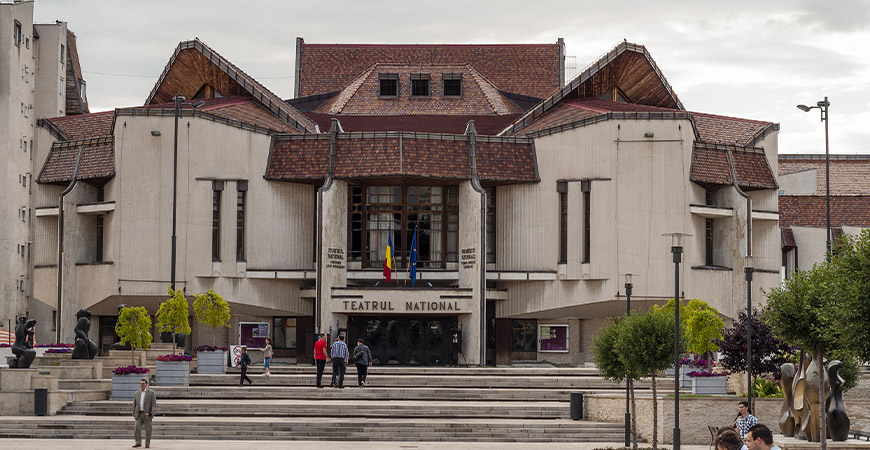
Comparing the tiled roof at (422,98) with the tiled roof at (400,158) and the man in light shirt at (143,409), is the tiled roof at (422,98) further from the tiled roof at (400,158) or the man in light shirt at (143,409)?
the man in light shirt at (143,409)

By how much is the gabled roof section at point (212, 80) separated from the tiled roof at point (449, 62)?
10.4 meters

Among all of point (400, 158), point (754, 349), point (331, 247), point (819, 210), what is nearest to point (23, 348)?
point (331, 247)

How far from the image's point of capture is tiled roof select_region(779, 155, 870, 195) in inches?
2734

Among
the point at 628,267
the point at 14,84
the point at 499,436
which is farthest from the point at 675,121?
the point at 14,84

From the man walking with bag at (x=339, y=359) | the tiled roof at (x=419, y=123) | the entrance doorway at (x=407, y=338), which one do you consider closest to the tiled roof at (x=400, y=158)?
the entrance doorway at (x=407, y=338)

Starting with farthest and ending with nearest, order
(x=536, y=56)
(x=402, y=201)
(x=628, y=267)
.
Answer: (x=536, y=56) → (x=402, y=201) → (x=628, y=267)

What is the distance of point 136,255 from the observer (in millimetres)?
50156

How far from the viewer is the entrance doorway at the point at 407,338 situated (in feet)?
169

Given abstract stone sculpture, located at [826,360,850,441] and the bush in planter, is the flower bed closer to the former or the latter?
the bush in planter

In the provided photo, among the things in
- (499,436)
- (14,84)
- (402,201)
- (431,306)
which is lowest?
(499,436)

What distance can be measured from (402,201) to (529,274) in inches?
249

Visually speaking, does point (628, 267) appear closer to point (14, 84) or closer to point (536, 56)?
point (536, 56)

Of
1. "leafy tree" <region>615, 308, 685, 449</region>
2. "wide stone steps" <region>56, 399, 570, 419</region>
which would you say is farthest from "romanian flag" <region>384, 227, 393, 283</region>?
"leafy tree" <region>615, 308, 685, 449</region>

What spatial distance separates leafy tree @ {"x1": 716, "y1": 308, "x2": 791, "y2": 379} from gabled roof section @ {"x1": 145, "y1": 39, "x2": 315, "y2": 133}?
82.4ft
